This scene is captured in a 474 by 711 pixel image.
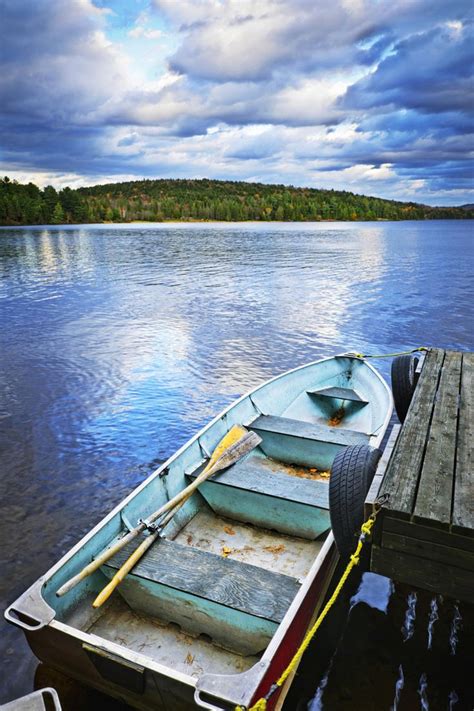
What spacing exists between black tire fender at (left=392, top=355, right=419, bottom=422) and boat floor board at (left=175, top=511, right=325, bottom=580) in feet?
14.0

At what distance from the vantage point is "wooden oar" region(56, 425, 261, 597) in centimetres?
412

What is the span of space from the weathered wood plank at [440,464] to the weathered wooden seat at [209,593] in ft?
4.72

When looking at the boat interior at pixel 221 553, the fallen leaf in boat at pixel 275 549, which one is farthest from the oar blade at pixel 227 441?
the fallen leaf in boat at pixel 275 549

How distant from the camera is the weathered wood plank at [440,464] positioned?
3.64 m

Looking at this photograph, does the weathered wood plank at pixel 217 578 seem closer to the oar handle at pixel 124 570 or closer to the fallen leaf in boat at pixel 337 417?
the oar handle at pixel 124 570

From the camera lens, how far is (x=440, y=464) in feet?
14.2

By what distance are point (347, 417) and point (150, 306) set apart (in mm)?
15092

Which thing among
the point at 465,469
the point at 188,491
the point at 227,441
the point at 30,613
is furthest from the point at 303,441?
the point at 30,613

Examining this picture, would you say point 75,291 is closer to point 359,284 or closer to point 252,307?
point 252,307

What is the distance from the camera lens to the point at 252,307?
22.4m

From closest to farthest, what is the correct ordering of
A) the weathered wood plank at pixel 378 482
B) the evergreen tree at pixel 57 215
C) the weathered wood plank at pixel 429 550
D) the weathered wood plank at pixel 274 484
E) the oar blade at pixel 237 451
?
the weathered wood plank at pixel 429 550 < the weathered wood plank at pixel 378 482 < the weathered wood plank at pixel 274 484 < the oar blade at pixel 237 451 < the evergreen tree at pixel 57 215

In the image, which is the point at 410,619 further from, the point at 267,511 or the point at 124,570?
the point at 124,570

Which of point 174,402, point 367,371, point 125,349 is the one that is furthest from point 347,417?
point 125,349

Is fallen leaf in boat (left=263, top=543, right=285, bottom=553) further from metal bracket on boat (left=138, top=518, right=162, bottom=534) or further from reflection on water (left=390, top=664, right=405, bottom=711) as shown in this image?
reflection on water (left=390, top=664, right=405, bottom=711)
